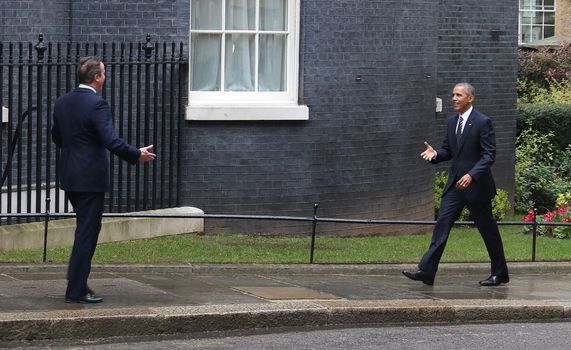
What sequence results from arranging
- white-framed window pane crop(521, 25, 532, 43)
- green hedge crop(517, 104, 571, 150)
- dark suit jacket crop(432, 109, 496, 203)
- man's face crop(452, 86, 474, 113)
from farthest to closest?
white-framed window pane crop(521, 25, 532, 43) < green hedge crop(517, 104, 571, 150) < man's face crop(452, 86, 474, 113) < dark suit jacket crop(432, 109, 496, 203)

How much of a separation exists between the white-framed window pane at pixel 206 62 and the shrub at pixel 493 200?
14.8 ft

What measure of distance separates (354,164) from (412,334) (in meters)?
5.87

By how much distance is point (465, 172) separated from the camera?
10.6 metres

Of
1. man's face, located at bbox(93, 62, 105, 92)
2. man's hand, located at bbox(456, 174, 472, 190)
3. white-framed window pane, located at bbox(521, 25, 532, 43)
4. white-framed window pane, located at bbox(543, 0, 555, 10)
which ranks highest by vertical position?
white-framed window pane, located at bbox(543, 0, 555, 10)

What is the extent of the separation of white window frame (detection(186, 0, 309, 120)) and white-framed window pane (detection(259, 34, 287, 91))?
8 centimetres

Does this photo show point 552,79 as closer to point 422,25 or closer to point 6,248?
point 422,25

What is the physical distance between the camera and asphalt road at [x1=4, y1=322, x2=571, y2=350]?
8242 millimetres

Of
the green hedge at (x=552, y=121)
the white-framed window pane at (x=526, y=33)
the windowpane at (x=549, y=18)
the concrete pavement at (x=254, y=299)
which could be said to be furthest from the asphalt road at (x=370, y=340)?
the windowpane at (x=549, y=18)

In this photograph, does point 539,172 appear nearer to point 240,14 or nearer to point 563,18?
point 240,14

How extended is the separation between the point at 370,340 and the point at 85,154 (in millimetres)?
2392

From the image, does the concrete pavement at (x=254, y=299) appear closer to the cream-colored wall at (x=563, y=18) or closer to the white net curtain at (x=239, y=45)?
the white net curtain at (x=239, y=45)

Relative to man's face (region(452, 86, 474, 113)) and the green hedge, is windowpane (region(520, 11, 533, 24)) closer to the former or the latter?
the green hedge

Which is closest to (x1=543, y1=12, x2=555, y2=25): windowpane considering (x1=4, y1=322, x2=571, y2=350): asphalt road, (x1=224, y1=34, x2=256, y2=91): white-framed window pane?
(x1=224, y1=34, x2=256, y2=91): white-framed window pane

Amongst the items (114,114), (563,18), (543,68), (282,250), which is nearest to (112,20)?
(114,114)
